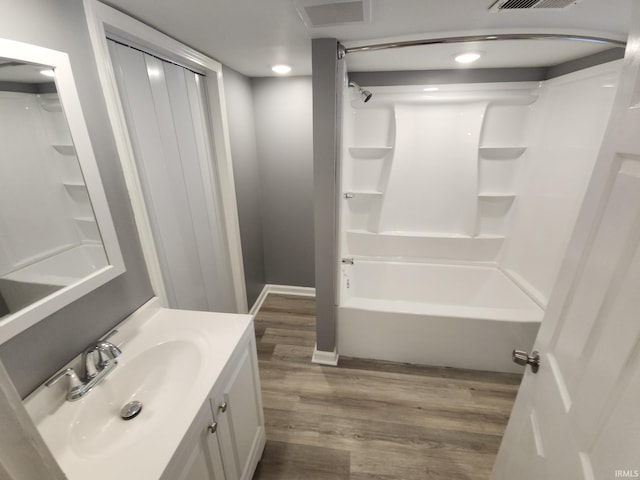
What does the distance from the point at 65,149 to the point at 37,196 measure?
18cm

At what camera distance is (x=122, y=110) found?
3.89 ft

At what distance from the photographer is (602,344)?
2.03ft

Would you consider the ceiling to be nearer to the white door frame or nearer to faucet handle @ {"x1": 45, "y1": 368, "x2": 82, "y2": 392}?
the white door frame

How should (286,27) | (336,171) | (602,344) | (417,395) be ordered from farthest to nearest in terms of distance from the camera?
(417,395), (336,171), (286,27), (602,344)

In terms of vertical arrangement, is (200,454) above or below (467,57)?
below

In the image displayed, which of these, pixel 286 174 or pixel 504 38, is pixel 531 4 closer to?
pixel 504 38

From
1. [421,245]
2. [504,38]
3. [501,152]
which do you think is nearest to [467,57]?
[504,38]

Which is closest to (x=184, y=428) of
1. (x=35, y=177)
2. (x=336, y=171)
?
(x=35, y=177)

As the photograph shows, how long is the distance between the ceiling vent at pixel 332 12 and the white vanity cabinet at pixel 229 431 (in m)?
1.37

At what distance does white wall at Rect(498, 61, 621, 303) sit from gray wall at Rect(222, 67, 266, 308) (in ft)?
7.86

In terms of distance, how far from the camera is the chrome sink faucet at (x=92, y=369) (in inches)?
36.8

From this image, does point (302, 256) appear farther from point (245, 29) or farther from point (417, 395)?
point (245, 29)

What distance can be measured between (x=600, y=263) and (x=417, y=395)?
1587 mm

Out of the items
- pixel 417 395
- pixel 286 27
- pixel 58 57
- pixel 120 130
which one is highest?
pixel 286 27
